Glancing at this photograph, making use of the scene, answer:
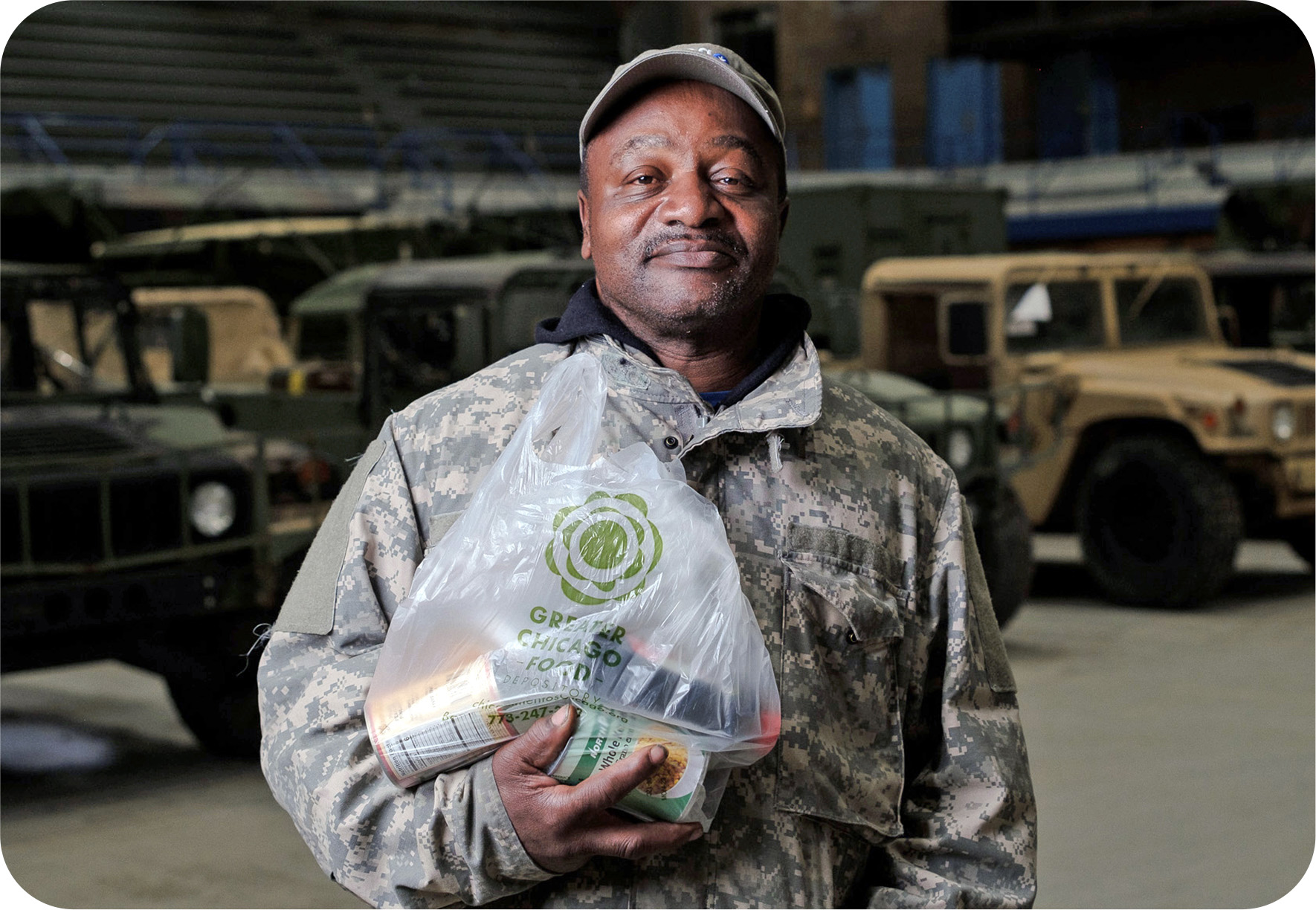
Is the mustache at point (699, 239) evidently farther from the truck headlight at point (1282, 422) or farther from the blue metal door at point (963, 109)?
the blue metal door at point (963, 109)

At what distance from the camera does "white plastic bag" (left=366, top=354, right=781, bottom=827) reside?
1092 millimetres

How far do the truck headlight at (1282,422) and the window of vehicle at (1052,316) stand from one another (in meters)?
0.83

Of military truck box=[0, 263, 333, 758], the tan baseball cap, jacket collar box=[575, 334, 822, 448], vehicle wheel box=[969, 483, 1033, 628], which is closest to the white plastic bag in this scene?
jacket collar box=[575, 334, 822, 448]

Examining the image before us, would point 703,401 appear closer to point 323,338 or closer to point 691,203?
point 691,203

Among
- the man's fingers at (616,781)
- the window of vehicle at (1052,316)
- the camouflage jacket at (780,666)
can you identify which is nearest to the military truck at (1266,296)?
the window of vehicle at (1052,316)

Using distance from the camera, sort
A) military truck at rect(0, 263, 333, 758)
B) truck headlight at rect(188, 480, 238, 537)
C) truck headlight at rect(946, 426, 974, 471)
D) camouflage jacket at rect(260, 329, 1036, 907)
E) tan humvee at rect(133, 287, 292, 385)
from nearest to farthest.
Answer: camouflage jacket at rect(260, 329, 1036, 907) → military truck at rect(0, 263, 333, 758) → truck headlight at rect(188, 480, 238, 537) → truck headlight at rect(946, 426, 974, 471) → tan humvee at rect(133, 287, 292, 385)

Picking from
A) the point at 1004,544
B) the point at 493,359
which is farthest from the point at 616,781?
the point at 1004,544

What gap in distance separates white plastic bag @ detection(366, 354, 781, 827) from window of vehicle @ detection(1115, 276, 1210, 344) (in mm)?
5549

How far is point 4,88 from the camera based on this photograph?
15.3 m

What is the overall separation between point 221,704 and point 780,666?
124 inches

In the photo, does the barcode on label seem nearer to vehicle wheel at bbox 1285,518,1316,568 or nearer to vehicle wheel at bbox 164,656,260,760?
vehicle wheel at bbox 164,656,260,760

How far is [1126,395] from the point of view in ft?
19.5

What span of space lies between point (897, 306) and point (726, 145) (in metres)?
5.33

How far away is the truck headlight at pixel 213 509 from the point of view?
12.9 feet
